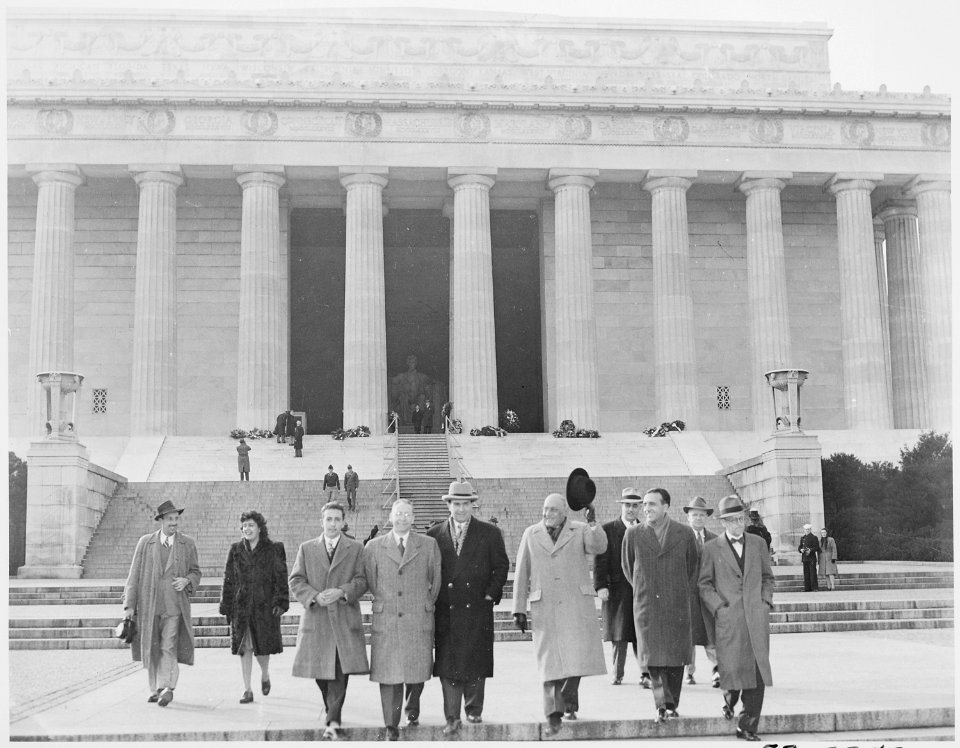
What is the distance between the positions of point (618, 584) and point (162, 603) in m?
5.25

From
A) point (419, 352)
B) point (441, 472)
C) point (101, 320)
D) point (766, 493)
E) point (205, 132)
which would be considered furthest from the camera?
point (419, 352)

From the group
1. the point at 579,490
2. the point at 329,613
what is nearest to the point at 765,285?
the point at 579,490

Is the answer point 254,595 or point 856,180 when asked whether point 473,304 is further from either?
point 254,595

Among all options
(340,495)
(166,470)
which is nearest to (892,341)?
(340,495)

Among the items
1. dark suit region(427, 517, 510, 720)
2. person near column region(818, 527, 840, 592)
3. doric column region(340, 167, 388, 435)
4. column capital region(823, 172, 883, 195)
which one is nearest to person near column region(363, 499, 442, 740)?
dark suit region(427, 517, 510, 720)

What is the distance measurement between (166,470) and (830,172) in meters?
27.9

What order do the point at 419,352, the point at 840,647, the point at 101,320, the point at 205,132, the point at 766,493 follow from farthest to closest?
the point at 419,352, the point at 101,320, the point at 205,132, the point at 766,493, the point at 840,647

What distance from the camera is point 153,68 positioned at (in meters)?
49.8

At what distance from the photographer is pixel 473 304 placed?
45125mm

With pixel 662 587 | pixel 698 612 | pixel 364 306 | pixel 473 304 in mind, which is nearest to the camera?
pixel 662 587

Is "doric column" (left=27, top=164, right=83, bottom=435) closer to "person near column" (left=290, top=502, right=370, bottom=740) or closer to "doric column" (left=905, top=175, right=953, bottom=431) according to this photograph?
"doric column" (left=905, top=175, right=953, bottom=431)

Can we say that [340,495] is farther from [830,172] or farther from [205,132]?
[830,172]

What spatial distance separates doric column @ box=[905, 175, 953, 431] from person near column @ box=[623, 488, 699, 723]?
1442 inches

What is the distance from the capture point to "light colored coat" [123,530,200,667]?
1325cm
